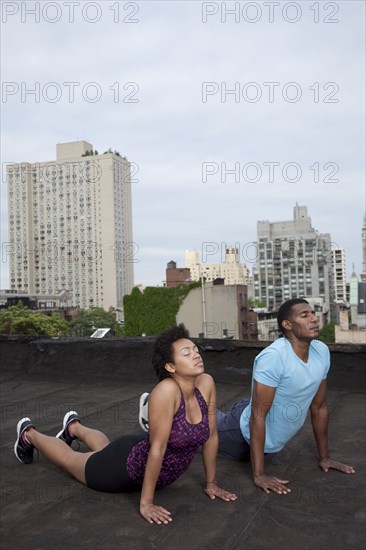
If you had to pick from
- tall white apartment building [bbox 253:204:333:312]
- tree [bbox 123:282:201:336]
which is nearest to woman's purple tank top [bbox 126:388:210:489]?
tree [bbox 123:282:201:336]

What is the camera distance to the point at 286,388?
10.5 feet

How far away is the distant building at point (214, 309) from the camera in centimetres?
4825

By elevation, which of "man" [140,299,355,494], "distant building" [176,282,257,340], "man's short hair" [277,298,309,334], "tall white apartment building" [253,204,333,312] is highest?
"tall white apartment building" [253,204,333,312]

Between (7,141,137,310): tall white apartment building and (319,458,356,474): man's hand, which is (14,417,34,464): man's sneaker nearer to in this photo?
(319,458,356,474): man's hand

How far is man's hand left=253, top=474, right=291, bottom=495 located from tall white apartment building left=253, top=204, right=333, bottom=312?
392 ft

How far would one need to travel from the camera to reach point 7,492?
323 cm

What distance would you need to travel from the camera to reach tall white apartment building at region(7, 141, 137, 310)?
8675 cm

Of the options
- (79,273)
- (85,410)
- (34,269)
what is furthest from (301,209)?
(85,410)

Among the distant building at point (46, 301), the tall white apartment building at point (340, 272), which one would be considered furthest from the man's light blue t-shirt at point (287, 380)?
the tall white apartment building at point (340, 272)

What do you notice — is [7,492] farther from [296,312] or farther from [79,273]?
[79,273]

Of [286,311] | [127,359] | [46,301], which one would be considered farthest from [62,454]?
[46,301]

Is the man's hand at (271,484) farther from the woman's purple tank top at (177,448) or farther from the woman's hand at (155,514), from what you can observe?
the woman's hand at (155,514)

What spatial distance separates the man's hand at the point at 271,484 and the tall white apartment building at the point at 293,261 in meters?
120

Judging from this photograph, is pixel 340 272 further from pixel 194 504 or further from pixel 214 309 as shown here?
pixel 194 504
